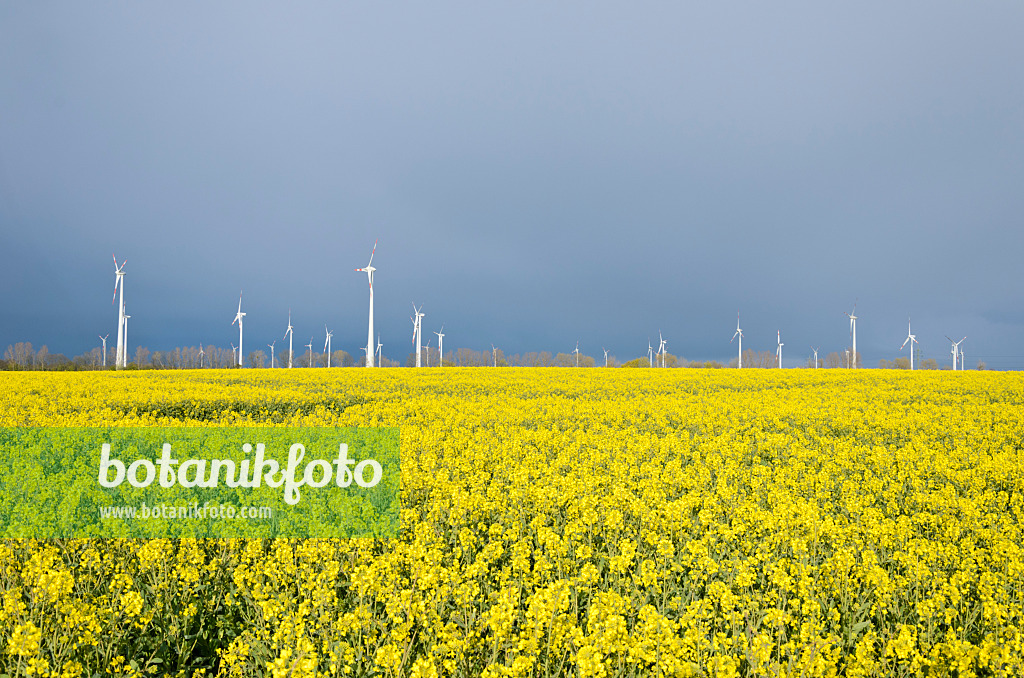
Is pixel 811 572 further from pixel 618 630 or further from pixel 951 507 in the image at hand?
→ pixel 951 507

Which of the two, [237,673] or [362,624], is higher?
[362,624]

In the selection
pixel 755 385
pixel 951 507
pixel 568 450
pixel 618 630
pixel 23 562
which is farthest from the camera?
pixel 755 385

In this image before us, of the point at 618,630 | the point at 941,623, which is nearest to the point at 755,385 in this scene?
the point at 941,623

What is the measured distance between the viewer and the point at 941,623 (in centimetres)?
480

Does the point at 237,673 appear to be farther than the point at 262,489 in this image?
No

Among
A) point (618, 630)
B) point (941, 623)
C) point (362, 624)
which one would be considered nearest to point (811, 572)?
point (941, 623)

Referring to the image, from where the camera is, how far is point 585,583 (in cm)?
488

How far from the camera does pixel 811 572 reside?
5117 mm

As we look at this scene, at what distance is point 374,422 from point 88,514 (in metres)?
7.48

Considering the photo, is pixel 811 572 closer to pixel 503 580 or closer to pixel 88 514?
pixel 503 580

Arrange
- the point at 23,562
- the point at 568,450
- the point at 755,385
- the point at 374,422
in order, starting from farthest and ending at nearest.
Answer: the point at 755,385, the point at 374,422, the point at 568,450, the point at 23,562

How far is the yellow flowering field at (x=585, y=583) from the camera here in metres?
3.75

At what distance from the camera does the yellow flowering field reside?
3.75 meters

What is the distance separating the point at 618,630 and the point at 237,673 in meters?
2.93
